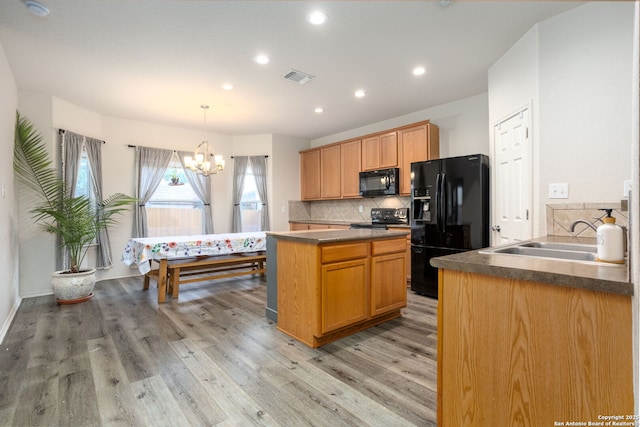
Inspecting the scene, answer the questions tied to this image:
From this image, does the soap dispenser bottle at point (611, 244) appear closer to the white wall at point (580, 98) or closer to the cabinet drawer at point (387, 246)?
the white wall at point (580, 98)

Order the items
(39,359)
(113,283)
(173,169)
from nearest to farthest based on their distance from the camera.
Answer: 1. (39,359)
2. (113,283)
3. (173,169)

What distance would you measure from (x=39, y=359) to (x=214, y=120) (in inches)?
149

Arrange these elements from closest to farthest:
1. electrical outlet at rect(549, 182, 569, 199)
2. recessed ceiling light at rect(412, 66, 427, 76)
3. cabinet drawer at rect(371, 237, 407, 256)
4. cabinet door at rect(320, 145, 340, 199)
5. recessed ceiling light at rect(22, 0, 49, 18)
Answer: electrical outlet at rect(549, 182, 569, 199) < recessed ceiling light at rect(22, 0, 49, 18) < cabinet drawer at rect(371, 237, 407, 256) < recessed ceiling light at rect(412, 66, 427, 76) < cabinet door at rect(320, 145, 340, 199)

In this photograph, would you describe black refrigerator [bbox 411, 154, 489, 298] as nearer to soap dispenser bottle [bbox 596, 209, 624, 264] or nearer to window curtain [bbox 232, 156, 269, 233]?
soap dispenser bottle [bbox 596, 209, 624, 264]

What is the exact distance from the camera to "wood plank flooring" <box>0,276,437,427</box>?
5.18 ft

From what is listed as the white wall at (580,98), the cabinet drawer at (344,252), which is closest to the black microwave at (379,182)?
the white wall at (580,98)

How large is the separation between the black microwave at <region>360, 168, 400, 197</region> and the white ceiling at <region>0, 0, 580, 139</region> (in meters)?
1.01

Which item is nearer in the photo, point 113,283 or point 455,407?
point 455,407

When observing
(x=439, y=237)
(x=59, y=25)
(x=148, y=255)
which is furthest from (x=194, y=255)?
(x=439, y=237)

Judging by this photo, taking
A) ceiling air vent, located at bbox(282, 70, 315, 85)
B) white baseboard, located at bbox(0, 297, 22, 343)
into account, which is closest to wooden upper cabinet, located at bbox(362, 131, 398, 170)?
ceiling air vent, located at bbox(282, 70, 315, 85)

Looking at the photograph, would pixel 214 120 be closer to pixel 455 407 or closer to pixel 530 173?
pixel 530 173

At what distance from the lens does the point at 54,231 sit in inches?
139

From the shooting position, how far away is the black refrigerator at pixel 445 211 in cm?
326

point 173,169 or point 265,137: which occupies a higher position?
point 265,137
